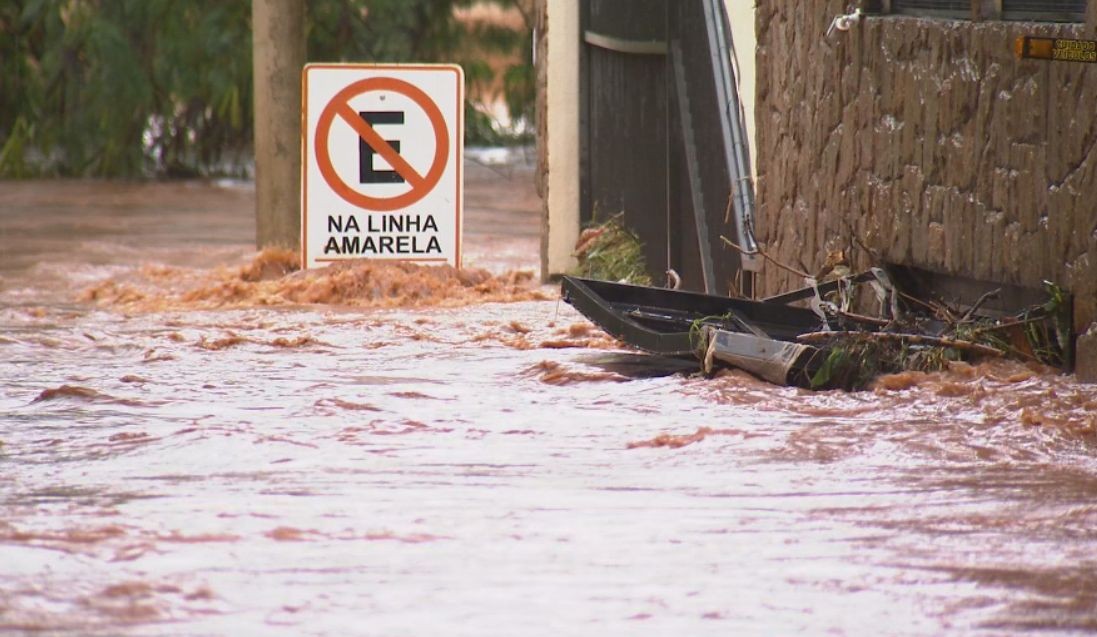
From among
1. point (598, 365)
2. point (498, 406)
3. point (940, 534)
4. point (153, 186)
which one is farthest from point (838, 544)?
point (153, 186)

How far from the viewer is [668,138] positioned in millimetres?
10211

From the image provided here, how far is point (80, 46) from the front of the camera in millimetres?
17812

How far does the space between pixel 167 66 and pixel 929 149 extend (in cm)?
1189

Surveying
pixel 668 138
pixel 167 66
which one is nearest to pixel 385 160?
pixel 668 138

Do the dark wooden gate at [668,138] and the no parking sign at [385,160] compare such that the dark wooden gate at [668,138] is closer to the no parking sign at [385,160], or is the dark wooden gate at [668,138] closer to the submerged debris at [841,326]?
the no parking sign at [385,160]

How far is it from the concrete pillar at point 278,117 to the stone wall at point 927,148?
3.53m

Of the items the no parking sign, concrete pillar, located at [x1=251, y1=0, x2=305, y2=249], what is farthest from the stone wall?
concrete pillar, located at [x1=251, y1=0, x2=305, y2=249]

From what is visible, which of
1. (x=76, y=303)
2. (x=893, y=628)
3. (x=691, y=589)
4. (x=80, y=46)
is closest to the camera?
(x=893, y=628)

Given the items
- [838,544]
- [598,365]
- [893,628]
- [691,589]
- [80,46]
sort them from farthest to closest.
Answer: [80,46] → [598,365] → [838,544] → [691,589] → [893,628]

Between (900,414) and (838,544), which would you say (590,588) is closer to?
(838,544)

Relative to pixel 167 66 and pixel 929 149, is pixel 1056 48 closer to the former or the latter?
pixel 929 149

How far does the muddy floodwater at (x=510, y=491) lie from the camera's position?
Result: 13.3 feet

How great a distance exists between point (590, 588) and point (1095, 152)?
272 centimetres

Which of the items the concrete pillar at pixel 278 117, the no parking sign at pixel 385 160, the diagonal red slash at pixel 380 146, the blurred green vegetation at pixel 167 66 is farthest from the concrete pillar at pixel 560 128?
the blurred green vegetation at pixel 167 66
